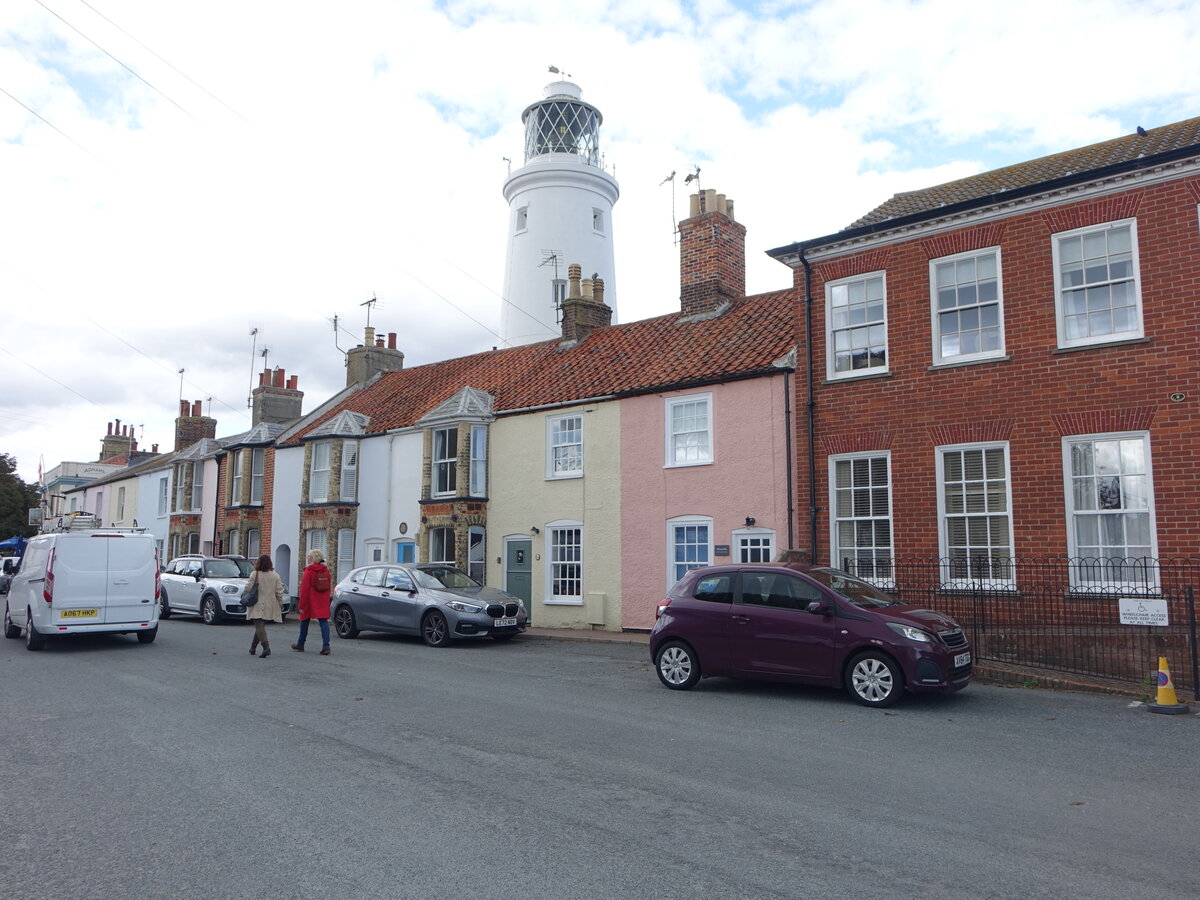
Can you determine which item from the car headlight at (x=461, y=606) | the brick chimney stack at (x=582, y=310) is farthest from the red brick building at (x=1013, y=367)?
the brick chimney stack at (x=582, y=310)

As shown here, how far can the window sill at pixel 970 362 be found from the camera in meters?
14.1

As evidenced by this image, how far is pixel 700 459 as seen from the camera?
60.4 ft

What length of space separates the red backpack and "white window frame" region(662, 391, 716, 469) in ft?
24.2

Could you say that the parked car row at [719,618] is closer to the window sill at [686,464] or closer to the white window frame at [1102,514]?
the white window frame at [1102,514]

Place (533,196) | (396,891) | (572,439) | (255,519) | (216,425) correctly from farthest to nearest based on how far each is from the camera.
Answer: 1. (216,425)
2. (533,196)
3. (255,519)
4. (572,439)
5. (396,891)

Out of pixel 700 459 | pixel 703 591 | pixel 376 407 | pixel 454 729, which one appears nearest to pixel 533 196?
pixel 376 407

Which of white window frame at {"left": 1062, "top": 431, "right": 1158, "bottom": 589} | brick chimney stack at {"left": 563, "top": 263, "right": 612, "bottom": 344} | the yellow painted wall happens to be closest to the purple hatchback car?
white window frame at {"left": 1062, "top": 431, "right": 1158, "bottom": 589}

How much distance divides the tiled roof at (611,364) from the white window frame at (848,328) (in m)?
1.16

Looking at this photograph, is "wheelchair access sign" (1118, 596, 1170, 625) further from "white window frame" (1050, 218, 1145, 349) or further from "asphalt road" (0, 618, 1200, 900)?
"white window frame" (1050, 218, 1145, 349)

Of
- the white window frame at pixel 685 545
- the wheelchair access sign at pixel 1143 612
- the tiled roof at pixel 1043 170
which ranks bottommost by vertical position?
the wheelchair access sign at pixel 1143 612

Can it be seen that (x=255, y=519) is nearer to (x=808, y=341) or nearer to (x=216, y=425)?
(x=216, y=425)

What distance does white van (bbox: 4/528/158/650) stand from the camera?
597 inches

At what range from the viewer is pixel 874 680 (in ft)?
32.9

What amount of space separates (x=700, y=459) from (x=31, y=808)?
13913mm
